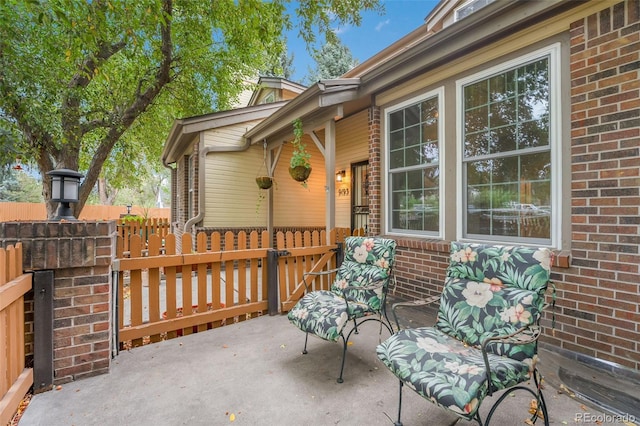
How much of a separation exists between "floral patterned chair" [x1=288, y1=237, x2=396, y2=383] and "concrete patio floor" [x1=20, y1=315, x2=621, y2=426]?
0.20 metres

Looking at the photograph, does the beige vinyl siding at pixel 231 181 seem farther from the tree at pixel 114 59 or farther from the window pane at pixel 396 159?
the window pane at pixel 396 159

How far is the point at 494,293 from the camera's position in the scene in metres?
2.06

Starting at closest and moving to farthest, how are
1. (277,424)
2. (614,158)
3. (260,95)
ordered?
(277,424), (614,158), (260,95)

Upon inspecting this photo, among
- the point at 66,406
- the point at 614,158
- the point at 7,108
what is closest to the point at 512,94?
the point at 614,158

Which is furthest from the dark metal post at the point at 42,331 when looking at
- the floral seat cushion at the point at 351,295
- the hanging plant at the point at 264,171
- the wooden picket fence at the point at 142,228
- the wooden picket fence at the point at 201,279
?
the wooden picket fence at the point at 142,228

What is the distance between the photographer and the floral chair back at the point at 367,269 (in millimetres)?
2828

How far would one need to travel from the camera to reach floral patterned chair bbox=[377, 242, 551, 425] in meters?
1.50

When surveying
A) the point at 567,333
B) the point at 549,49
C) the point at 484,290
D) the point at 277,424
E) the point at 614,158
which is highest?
the point at 549,49

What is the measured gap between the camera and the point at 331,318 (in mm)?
2402

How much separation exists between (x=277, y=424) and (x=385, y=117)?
13.3ft

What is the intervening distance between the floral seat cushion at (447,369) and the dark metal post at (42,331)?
2.41 metres

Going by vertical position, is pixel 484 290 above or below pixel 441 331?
above

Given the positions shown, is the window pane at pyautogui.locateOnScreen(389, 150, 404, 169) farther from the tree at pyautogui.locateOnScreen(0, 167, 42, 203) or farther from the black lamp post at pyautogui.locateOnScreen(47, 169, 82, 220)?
the tree at pyautogui.locateOnScreen(0, 167, 42, 203)

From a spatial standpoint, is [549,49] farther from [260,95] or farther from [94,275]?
[260,95]
